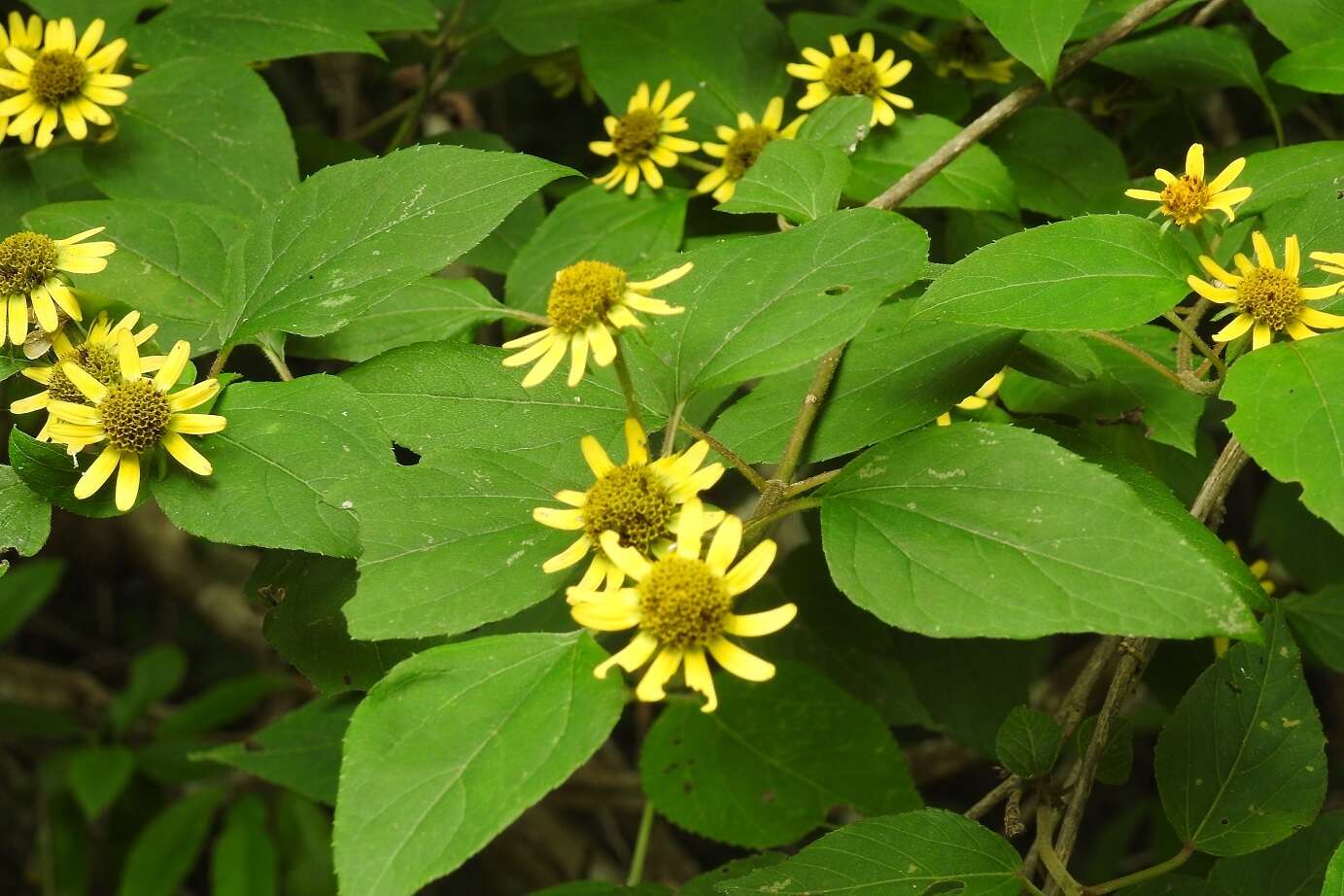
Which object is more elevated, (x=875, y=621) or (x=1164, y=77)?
(x=1164, y=77)

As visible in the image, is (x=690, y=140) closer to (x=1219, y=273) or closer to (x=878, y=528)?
(x=1219, y=273)

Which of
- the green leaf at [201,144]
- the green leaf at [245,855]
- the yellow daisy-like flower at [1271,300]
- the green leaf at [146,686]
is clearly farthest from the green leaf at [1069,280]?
the green leaf at [146,686]

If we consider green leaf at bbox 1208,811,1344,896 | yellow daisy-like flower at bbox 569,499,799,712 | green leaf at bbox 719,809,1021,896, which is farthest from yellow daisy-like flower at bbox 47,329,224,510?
green leaf at bbox 1208,811,1344,896

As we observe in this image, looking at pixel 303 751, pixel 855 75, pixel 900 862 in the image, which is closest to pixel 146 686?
pixel 303 751

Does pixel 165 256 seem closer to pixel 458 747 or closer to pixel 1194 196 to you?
pixel 458 747

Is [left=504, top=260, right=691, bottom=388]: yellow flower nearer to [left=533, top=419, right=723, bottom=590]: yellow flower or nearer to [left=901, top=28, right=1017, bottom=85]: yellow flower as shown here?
[left=533, top=419, right=723, bottom=590]: yellow flower

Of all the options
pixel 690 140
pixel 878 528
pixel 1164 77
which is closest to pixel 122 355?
pixel 878 528

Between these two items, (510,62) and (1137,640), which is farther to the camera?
(510,62)

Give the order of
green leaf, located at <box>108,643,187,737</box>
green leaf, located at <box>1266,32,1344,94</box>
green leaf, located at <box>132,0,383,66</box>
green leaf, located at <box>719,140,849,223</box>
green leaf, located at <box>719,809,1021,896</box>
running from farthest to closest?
green leaf, located at <box>108,643,187,737</box> → green leaf, located at <box>132,0,383,66</box> → green leaf, located at <box>1266,32,1344,94</box> → green leaf, located at <box>719,140,849,223</box> → green leaf, located at <box>719,809,1021,896</box>
